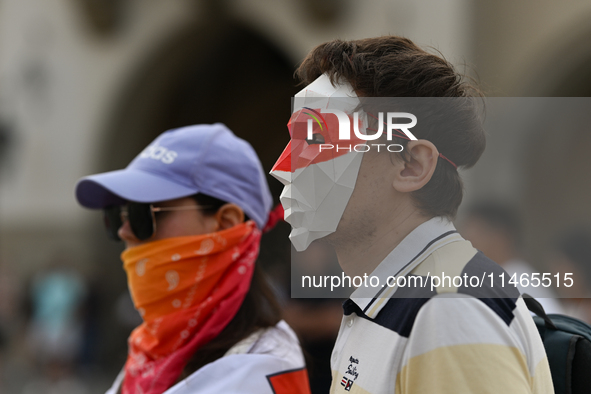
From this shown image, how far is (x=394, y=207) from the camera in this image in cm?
125

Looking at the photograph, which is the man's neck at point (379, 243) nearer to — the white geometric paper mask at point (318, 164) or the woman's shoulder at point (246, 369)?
the white geometric paper mask at point (318, 164)

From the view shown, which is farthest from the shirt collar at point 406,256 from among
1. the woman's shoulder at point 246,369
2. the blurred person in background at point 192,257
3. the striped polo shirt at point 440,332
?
the blurred person in background at point 192,257

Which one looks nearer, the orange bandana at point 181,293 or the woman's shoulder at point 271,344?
the woman's shoulder at point 271,344

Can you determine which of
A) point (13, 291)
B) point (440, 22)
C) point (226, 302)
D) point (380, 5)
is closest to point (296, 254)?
point (226, 302)

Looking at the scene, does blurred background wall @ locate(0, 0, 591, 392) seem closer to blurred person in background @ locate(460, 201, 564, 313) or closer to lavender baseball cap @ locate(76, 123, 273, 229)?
lavender baseball cap @ locate(76, 123, 273, 229)

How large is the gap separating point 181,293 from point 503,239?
4.09 feet

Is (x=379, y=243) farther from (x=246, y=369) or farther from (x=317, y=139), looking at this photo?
(x=246, y=369)

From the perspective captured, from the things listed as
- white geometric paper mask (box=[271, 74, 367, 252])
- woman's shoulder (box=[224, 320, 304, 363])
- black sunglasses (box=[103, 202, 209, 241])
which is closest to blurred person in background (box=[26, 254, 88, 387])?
black sunglasses (box=[103, 202, 209, 241])

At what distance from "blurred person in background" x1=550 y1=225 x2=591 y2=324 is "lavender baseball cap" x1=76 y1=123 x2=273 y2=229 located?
122 cm

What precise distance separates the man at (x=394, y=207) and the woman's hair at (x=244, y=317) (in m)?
0.82

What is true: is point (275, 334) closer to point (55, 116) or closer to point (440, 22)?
point (440, 22)

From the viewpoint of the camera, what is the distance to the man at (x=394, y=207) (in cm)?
106

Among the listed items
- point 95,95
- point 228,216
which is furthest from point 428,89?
point 95,95

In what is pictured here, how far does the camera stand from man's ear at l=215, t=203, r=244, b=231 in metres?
2.25
